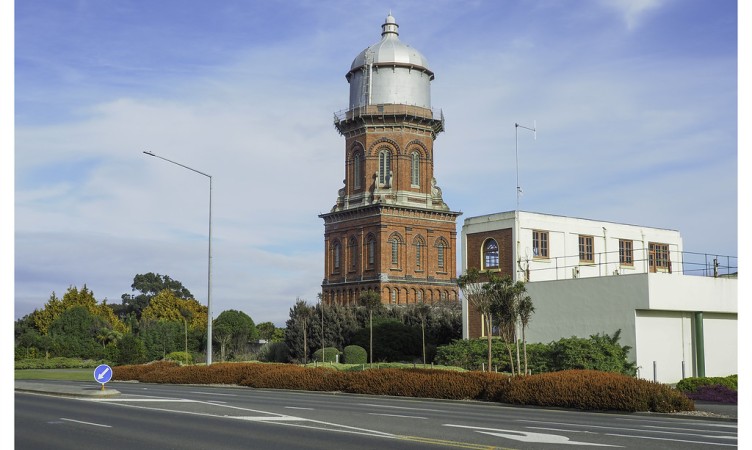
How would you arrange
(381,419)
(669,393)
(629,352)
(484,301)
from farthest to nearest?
(629,352) < (484,301) < (669,393) < (381,419)

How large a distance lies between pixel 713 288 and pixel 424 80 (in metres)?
47.7

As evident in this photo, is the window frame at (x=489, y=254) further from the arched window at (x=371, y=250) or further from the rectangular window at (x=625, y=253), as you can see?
the arched window at (x=371, y=250)

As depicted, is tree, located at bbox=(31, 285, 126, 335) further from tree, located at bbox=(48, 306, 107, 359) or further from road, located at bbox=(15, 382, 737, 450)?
road, located at bbox=(15, 382, 737, 450)

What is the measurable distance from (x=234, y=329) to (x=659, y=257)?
4172cm

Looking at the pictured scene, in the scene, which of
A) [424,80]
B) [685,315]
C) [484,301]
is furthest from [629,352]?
[424,80]

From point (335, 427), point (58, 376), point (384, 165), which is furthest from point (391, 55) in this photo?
point (335, 427)

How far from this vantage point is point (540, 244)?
47.5 m

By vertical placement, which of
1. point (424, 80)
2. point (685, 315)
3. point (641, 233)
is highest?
point (424, 80)

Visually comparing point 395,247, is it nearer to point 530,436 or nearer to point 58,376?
point 58,376

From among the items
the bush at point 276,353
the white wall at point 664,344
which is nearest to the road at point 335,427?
the white wall at point 664,344

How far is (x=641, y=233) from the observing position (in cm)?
5228

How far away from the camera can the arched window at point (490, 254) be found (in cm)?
4778

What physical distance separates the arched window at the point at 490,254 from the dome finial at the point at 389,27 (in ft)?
139

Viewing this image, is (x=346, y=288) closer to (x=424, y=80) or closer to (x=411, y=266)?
(x=411, y=266)
